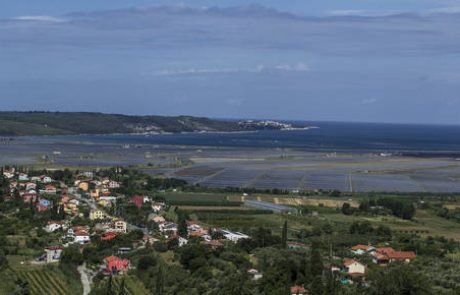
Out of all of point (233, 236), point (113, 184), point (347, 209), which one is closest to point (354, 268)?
point (233, 236)

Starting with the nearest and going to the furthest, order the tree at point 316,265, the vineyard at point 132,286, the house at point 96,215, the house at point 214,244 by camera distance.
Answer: the vineyard at point 132,286 → the tree at point 316,265 → the house at point 214,244 → the house at point 96,215

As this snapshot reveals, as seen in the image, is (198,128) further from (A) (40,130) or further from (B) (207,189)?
(B) (207,189)

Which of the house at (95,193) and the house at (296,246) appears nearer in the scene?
the house at (296,246)

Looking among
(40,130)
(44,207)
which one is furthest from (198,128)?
(44,207)

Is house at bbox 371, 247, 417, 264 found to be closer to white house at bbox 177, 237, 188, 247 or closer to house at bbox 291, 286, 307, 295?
house at bbox 291, 286, 307, 295

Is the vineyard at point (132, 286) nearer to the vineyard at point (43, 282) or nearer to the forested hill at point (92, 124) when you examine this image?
the vineyard at point (43, 282)

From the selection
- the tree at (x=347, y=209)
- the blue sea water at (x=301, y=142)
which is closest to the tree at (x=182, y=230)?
the tree at (x=347, y=209)

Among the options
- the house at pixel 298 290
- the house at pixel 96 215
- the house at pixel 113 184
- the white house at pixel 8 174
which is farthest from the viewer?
the white house at pixel 8 174
